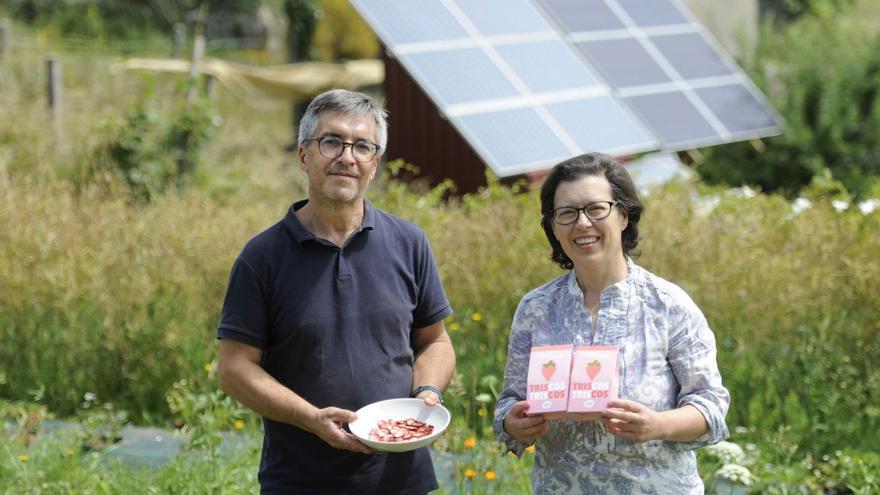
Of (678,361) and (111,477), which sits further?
(111,477)

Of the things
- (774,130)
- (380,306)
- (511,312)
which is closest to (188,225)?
(511,312)

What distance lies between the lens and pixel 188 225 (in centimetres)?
739

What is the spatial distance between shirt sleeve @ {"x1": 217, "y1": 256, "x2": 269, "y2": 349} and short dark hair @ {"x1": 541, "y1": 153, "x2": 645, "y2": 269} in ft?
2.52

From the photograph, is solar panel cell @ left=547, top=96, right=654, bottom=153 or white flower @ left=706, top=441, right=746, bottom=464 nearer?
white flower @ left=706, top=441, right=746, bottom=464

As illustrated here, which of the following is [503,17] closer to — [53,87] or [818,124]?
[818,124]

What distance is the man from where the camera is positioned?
312 cm

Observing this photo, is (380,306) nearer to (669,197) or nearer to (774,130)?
(669,197)

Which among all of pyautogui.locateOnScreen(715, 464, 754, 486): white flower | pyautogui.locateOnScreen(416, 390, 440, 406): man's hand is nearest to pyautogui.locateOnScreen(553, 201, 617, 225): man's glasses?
pyautogui.locateOnScreen(416, 390, 440, 406): man's hand

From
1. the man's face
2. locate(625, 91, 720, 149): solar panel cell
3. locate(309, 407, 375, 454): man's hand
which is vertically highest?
locate(625, 91, 720, 149): solar panel cell

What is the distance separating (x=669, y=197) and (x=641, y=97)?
435 centimetres

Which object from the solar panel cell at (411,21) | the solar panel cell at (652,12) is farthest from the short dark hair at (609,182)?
the solar panel cell at (652,12)

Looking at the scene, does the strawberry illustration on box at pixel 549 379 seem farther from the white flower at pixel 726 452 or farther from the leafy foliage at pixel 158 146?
the leafy foliage at pixel 158 146

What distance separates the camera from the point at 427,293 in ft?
11.0

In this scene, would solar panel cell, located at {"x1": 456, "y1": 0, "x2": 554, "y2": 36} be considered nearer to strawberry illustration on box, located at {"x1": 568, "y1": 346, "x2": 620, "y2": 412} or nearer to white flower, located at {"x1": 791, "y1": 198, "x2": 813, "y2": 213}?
white flower, located at {"x1": 791, "y1": 198, "x2": 813, "y2": 213}
